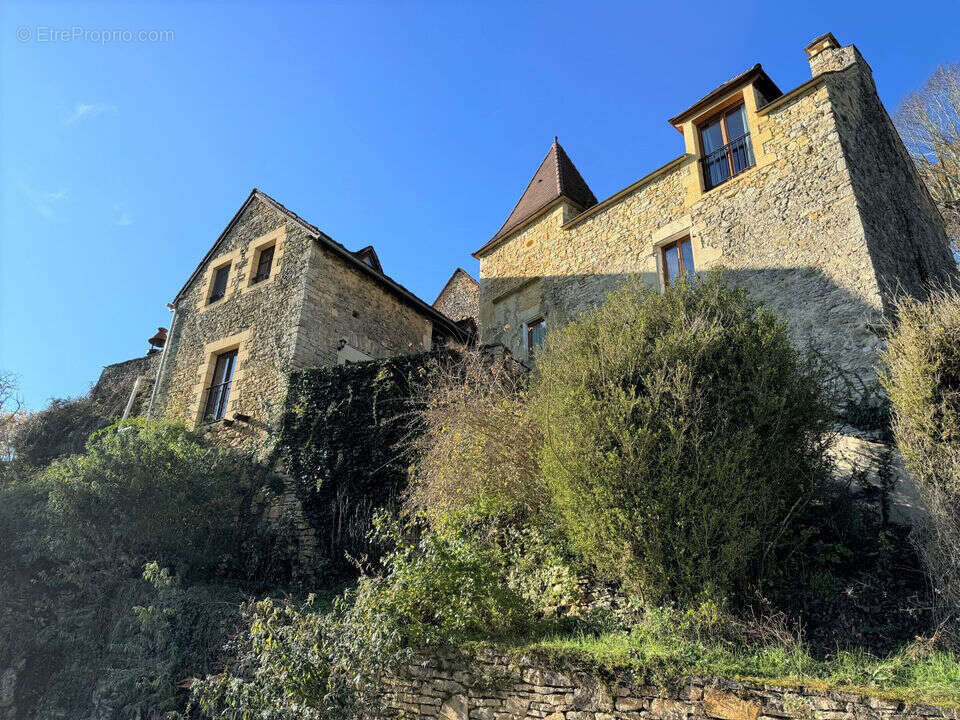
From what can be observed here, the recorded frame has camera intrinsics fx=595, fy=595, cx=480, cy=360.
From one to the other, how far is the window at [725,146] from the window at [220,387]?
9947 mm

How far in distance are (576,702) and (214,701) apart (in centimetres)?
343

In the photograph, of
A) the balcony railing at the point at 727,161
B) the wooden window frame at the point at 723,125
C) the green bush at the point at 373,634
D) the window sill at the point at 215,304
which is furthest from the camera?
the window sill at the point at 215,304

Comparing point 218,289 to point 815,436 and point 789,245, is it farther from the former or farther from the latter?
point 815,436

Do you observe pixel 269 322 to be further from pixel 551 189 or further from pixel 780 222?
pixel 780 222

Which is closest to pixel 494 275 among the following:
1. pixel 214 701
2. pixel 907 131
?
pixel 214 701

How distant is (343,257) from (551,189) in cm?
481

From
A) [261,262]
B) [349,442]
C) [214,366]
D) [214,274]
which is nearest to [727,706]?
[349,442]

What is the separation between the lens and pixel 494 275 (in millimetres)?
13188

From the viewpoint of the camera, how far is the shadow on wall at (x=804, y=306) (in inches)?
298

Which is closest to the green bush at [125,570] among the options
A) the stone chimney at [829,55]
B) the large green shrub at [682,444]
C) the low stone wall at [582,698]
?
the low stone wall at [582,698]

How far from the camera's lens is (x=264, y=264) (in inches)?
538

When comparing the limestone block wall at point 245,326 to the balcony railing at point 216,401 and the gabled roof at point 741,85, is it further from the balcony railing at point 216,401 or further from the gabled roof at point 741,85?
the gabled roof at point 741,85

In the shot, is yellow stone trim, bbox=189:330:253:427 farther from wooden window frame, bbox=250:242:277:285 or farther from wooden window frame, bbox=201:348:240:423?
wooden window frame, bbox=250:242:277:285

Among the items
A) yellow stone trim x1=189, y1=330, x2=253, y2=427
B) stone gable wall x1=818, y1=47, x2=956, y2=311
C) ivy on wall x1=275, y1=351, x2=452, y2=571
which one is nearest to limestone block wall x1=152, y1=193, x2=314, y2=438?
yellow stone trim x1=189, y1=330, x2=253, y2=427
